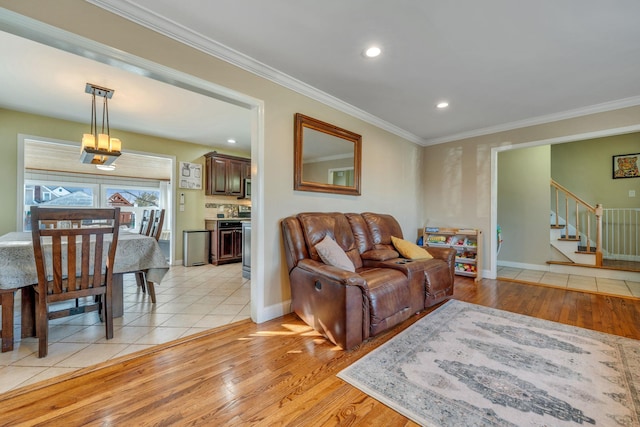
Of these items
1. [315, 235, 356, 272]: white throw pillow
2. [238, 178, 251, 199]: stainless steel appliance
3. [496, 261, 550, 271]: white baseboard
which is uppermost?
[238, 178, 251, 199]: stainless steel appliance

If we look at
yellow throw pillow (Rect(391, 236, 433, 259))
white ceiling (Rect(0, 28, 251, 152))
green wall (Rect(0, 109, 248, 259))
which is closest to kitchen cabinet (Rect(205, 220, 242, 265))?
green wall (Rect(0, 109, 248, 259))

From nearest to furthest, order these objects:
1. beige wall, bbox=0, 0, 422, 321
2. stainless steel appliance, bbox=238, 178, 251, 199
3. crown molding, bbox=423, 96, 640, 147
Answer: beige wall, bbox=0, 0, 422, 321
crown molding, bbox=423, 96, 640, 147
stainless steel appliance, bbox=238, 178, 251, 199

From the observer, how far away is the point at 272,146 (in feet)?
8.71

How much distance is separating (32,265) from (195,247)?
127 inches

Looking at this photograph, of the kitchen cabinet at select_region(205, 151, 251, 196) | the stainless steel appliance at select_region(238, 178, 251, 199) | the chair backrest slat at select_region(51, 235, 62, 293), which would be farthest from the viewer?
the stainless steel appliance at select_region(238, 178, 251, 199)

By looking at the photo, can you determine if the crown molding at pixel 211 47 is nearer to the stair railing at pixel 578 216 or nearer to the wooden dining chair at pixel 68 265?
the wooden dining chair at pixel 68 265

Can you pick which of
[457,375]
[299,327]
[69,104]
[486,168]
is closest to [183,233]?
[69,104]

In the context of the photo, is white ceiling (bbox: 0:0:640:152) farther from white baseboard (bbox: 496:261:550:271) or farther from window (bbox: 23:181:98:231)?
white baseboard (bbox: 496:261:550:271)

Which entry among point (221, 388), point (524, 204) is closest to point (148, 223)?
point (221, 388)

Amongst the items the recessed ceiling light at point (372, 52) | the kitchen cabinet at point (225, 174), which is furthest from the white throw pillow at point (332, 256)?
the kitchen cabinet at point (225, 174)

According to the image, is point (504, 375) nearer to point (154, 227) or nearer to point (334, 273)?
point (334, 273)

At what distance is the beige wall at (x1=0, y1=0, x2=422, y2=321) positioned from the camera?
1686 mm

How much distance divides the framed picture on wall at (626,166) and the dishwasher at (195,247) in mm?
8238

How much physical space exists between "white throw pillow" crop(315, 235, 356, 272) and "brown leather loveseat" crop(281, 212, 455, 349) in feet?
0.27
